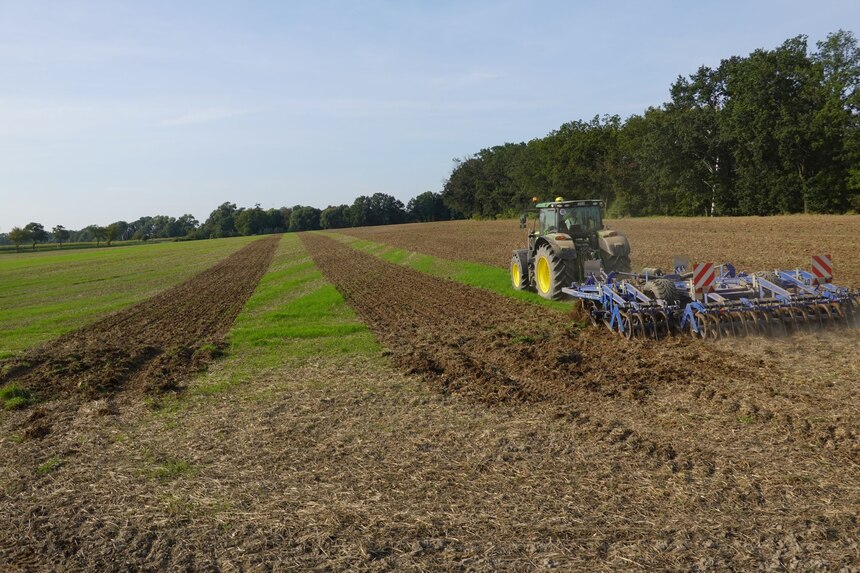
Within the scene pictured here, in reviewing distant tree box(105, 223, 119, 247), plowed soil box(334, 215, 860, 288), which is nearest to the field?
plowed soil box(334, 215, 860, 288)

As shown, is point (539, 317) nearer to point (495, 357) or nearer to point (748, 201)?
point (495, 357)

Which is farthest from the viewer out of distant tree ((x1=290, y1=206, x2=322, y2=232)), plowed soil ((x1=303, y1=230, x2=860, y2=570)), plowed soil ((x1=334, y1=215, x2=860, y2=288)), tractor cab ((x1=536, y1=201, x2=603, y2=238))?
distant tree ((x1=290, y1=206, x2=322, y2=232))

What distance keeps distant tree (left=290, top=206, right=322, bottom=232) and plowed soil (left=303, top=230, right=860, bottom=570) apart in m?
133

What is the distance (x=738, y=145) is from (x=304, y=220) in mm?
108954

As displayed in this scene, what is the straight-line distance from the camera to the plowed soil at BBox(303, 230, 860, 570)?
165 inches

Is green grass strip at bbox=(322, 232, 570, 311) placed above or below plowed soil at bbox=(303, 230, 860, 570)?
above

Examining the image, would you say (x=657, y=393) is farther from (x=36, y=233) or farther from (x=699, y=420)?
(x=36, y=233)

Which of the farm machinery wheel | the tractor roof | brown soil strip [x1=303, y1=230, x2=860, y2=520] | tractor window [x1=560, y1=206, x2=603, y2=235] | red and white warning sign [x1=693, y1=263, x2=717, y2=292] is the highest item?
the tractor roof

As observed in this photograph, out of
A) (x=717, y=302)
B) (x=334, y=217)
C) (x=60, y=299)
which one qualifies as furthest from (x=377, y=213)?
(x=717, y=302)

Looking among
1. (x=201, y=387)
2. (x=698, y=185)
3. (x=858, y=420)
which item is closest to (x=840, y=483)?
(x=858, y=420)

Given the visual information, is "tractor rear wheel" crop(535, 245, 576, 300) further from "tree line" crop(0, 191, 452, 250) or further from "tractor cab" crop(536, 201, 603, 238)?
"tree line" crop(0, 191, 452, 250)

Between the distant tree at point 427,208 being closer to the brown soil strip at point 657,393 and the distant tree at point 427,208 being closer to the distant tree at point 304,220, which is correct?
the distant tree at point 304,220

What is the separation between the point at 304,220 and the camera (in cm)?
14250

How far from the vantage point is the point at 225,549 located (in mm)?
4344
